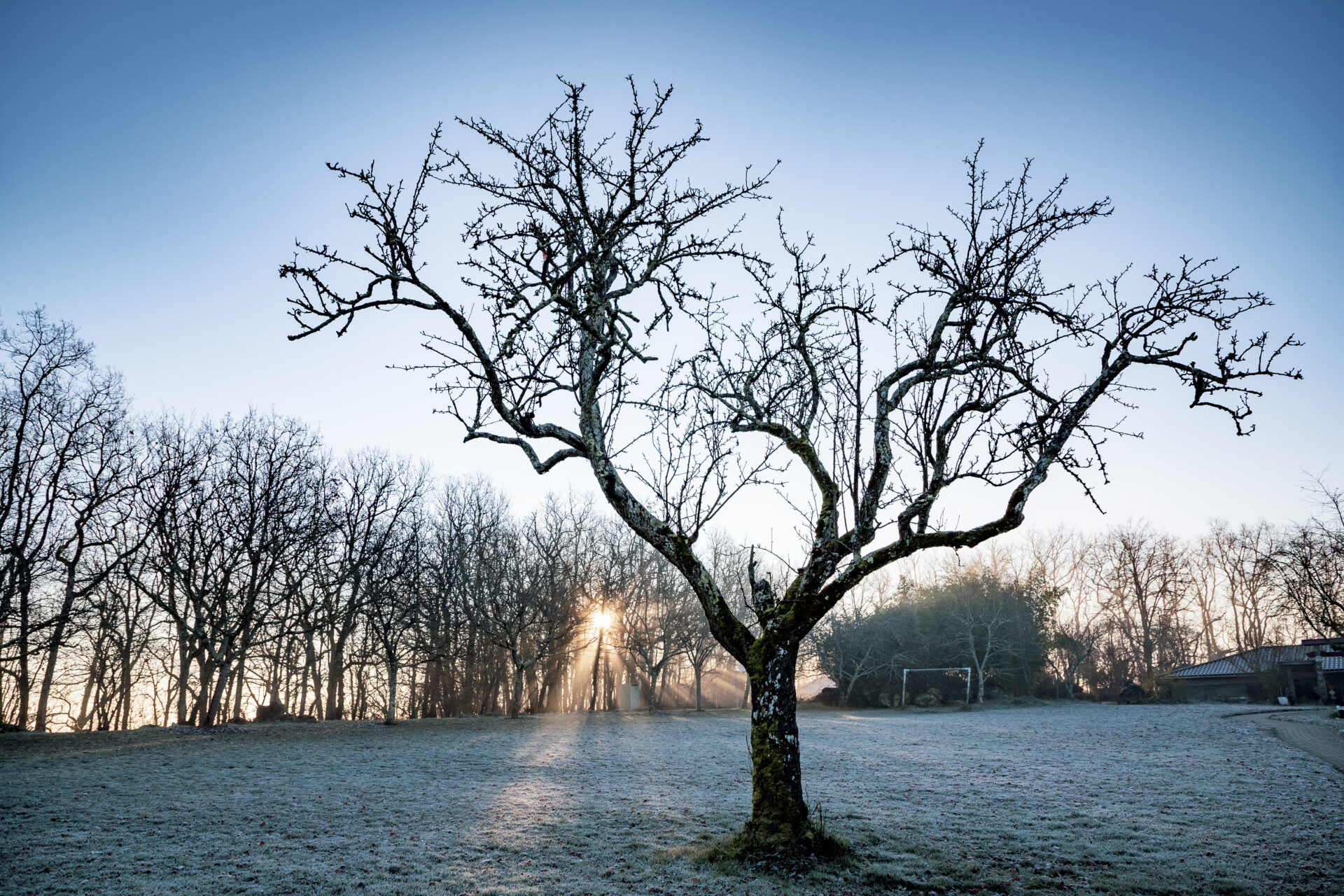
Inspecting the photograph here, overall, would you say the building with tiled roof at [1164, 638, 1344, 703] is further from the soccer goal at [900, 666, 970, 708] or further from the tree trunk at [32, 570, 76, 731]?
the tree trunk at [32, 570, 76, 731]

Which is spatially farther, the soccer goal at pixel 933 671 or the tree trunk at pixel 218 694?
the soccer goal at pixel 933 671

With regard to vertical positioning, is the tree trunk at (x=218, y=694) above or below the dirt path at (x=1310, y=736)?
above

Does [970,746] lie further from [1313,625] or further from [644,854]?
[644,854]

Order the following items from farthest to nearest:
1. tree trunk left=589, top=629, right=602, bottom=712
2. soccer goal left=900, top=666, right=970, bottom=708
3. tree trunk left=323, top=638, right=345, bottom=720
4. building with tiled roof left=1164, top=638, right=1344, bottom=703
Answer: tree trunk left=589, top=629, right=602, bottom=712 < soccer goal left=900, top=666, right=970, bottom=708 < building with tiled roof left=1164, top=638, right=1344, bottom=703 < tree trunk left=323, top=638, right=345, bottom=720

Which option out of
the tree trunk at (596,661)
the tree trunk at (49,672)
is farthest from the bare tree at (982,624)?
the tree trunk at (49,672)

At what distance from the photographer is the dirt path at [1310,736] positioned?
14.8m

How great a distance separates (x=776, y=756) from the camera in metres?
6.90

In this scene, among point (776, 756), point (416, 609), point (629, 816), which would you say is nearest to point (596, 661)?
point (416, 609)

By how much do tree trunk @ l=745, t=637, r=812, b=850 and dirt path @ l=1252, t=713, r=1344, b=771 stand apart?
12.8m

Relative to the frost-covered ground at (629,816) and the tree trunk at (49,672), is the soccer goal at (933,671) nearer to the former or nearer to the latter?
the frost-covered ground at (629,816)

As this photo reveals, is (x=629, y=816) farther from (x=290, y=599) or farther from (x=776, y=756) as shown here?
(x=290, y=599)

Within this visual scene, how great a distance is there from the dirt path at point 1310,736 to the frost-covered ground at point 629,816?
0.54 meters

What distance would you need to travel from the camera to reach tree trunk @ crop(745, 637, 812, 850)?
6.80m

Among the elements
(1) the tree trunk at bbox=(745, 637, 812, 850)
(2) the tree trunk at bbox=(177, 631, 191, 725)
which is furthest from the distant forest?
(1) the tree trunk at bbox=(745, 637, 812, 850)
